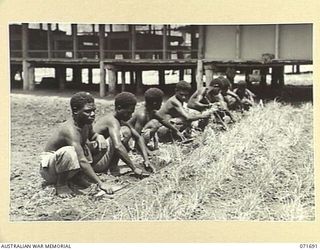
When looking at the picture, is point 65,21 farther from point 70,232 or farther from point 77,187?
point 70,232

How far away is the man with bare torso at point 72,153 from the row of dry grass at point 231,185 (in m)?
0.13

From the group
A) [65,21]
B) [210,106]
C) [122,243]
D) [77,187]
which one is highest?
[65,21]

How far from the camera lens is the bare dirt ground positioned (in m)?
1.50

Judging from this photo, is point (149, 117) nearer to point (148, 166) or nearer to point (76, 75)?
point (148, 166)

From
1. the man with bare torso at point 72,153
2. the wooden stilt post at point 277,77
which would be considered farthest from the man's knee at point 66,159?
the wooden stilt post at point 277,77

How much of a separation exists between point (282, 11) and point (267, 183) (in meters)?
0.54

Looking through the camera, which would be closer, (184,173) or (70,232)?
(70,232)

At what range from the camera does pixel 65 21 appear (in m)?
1.54

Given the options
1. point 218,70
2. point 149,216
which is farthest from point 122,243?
point 218,70

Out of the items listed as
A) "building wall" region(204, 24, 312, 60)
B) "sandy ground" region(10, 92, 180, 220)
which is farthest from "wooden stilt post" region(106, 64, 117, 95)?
"sandy ground" region(10, 92, 180, 220)

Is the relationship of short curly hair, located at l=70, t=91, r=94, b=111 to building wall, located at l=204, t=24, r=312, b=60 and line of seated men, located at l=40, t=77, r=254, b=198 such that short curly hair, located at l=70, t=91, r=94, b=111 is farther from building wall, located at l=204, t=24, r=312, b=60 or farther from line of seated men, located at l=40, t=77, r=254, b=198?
building wall, located at l=204, t=24, r=312, b=60

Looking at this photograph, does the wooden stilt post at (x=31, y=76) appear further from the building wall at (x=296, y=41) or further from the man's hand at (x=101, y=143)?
the man's hand at (x=101, y=143)

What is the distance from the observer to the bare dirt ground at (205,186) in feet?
4.93

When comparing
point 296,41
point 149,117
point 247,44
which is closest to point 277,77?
point 247,44
